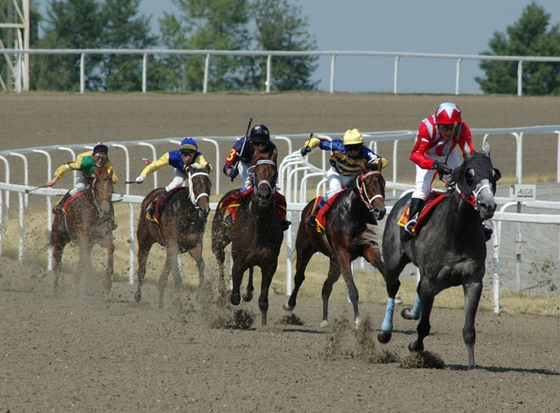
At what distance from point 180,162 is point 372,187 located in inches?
132

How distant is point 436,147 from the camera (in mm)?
8555

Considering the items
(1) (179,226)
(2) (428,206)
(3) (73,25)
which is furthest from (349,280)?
(3) (73,25)

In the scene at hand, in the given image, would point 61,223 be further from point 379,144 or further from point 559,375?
point 379,144

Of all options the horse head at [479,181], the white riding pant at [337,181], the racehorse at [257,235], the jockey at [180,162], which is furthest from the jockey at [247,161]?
the horse head at [479,181]

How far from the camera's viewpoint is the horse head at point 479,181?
7.27m

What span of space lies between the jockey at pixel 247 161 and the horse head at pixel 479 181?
2629 mm

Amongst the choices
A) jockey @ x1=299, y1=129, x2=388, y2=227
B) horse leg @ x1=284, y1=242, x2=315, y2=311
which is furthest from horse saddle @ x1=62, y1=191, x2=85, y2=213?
jockey @ x1=299, y1=129, x2=388, y2=227

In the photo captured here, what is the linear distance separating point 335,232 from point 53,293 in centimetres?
422

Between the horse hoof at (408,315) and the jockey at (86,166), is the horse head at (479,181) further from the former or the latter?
the jockey at (86,166)

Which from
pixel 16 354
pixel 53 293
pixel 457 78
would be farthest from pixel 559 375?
pixel 457 78

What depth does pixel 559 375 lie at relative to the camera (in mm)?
7594

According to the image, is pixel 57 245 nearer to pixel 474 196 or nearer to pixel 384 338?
pixel 384 338

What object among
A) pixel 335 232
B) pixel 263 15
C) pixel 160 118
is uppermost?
pixel 263 15

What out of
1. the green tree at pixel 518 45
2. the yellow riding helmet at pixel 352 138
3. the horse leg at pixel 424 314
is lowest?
the horse leg at pixel 424 314
